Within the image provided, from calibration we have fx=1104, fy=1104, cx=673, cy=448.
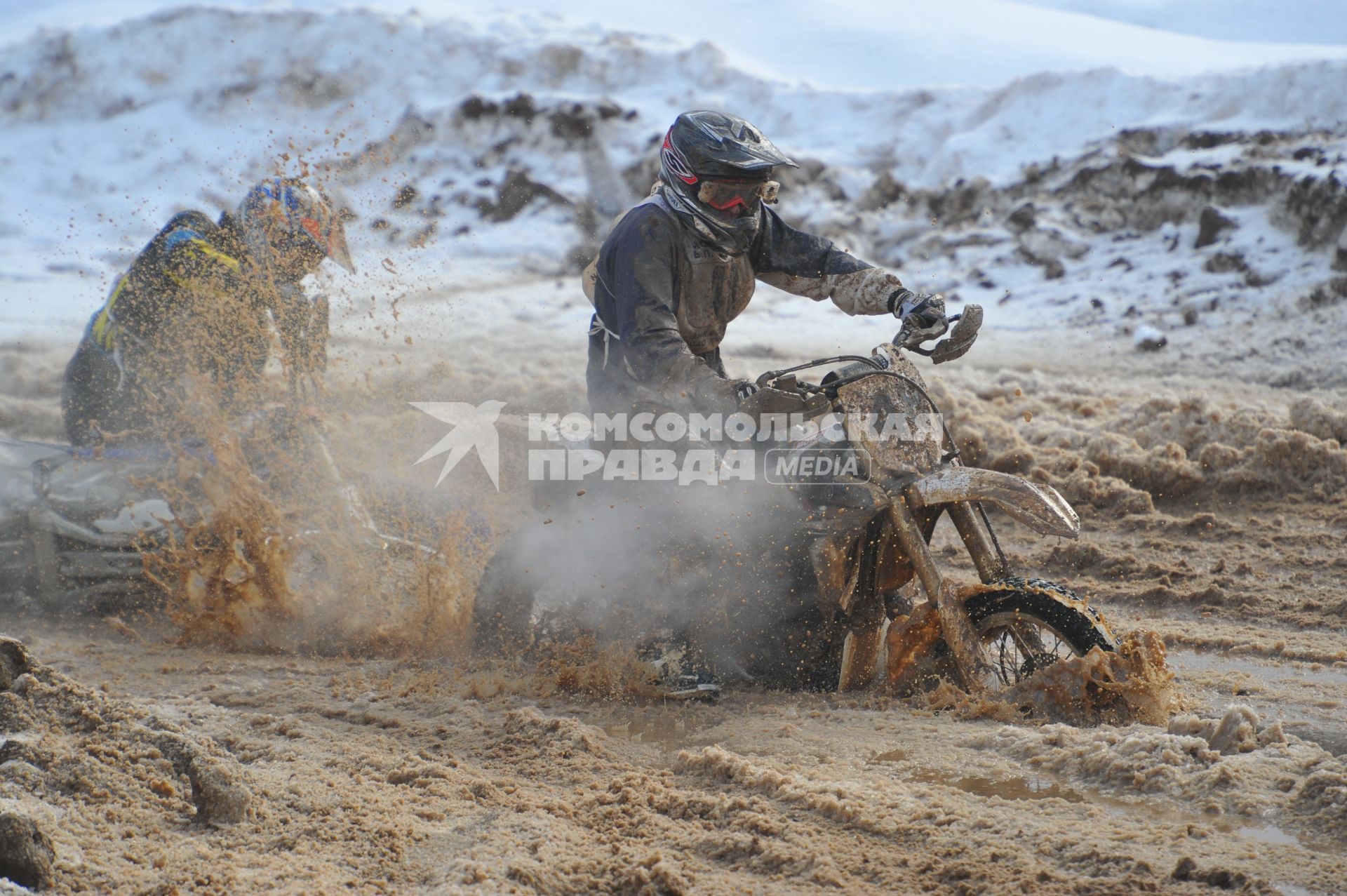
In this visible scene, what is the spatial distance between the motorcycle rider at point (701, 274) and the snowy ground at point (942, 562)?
120 centimetres

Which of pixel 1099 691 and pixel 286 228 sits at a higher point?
pixel 286 228

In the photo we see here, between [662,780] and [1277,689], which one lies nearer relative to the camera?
[662,780]

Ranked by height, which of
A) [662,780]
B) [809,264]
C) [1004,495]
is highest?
[809,264]

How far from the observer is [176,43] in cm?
2641

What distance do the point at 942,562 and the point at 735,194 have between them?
3021 millimetres

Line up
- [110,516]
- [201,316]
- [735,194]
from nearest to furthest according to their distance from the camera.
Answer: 1. [735,194]
2. [110,516]
3. [201,316]

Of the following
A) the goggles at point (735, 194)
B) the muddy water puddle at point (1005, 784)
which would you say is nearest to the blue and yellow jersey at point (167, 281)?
the goggles at point (735, 194)

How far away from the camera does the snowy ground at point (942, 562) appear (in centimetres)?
274

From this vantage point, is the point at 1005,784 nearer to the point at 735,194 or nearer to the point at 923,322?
the point at 923,322

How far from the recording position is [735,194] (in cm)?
421

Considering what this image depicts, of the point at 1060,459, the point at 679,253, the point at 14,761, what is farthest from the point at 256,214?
the point at 1060,459

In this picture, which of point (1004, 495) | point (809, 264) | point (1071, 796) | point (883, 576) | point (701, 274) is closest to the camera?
point (1071, 796)

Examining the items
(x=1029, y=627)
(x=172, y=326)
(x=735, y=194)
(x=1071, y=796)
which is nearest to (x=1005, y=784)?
(x=1071, y=796)

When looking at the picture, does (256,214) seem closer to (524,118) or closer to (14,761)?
(14,761)
